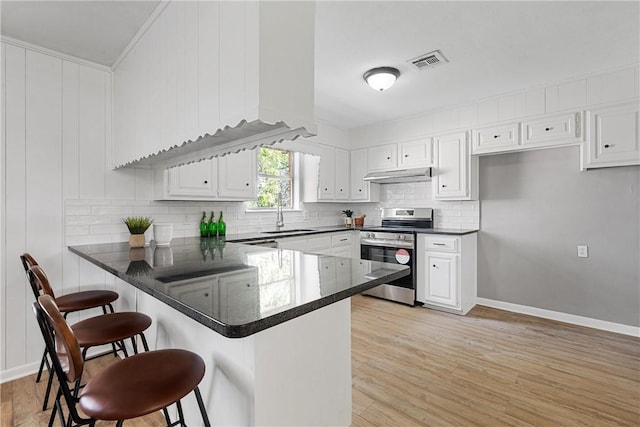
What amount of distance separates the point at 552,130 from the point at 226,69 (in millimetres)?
3394

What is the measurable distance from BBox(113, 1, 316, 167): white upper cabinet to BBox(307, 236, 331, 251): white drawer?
2.11m

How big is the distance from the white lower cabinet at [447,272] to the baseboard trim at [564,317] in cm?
26

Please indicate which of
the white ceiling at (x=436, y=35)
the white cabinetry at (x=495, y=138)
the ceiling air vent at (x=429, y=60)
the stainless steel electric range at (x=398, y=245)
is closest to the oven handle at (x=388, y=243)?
the stainless steel electric range at (x=398, y=245)

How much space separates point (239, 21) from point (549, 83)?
3.38m

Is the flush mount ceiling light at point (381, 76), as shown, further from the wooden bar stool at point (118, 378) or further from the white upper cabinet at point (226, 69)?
the wooden bar stool at point (118, 378)

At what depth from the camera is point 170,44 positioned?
1739 millimetres

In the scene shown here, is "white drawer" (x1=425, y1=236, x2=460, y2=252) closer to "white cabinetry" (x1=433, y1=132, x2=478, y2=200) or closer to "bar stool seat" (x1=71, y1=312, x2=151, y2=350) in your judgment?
"white cabinetry" (x1=433, y1=132, x2=478, y2=200)

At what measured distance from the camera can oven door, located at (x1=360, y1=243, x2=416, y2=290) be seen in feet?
12.6

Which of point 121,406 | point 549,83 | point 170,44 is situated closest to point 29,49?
point 170,44

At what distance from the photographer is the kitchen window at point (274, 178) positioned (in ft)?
13.7

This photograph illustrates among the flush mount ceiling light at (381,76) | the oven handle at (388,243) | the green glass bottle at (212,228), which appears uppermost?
the flush mount ceiling light at (381,76)

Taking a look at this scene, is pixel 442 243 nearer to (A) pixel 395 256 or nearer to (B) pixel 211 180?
(A) pixel 395 256

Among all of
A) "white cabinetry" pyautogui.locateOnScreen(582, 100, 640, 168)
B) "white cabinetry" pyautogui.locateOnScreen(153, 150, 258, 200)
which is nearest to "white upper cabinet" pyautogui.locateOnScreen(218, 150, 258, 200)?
"white cabinetry" pyautogui.locateOnScreen(153, 150, 258, 200)

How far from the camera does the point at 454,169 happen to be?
12.5 ft
